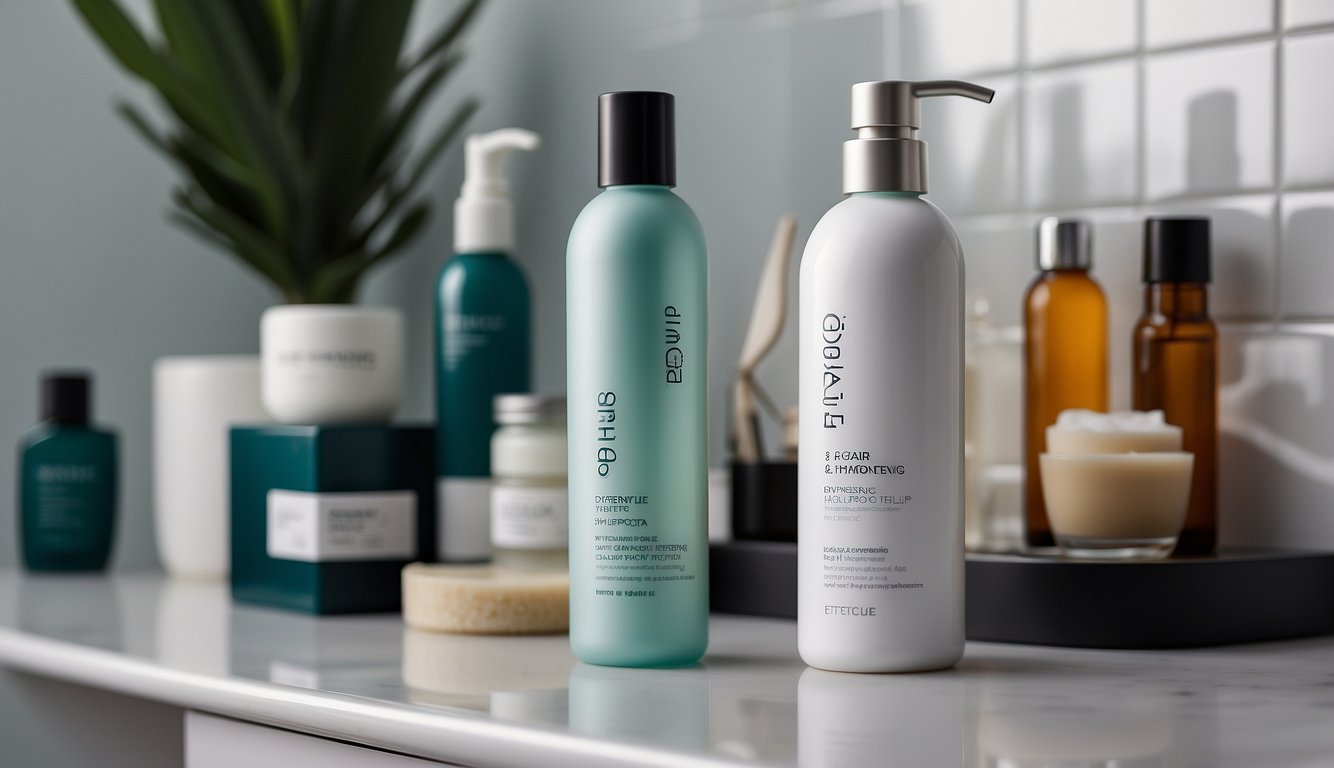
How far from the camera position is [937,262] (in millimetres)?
643

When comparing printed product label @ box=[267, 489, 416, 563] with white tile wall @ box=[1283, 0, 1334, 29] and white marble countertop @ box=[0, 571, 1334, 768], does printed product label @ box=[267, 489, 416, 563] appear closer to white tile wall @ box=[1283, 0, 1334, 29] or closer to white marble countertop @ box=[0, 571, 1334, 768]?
white marble countertop @ box=[0, 571, 1334, 768]

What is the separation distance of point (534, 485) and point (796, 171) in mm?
337

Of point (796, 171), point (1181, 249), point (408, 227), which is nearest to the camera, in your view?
point (1181, 249)

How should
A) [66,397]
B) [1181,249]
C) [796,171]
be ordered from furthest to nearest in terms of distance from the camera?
1. [66,397]
2. [796,171]
3. [1181,249]

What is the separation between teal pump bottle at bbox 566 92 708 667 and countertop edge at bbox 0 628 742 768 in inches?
4.9

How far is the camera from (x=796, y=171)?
1.10 m

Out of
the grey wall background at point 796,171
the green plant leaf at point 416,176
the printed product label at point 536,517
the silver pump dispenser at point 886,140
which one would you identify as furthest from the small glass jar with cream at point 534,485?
the green plant leaf at point 416,176

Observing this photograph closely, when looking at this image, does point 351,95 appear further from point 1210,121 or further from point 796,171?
point 1210,121

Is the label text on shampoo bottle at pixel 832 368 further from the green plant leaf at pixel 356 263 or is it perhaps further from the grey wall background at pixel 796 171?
the green plant leaf at pixel 356 263

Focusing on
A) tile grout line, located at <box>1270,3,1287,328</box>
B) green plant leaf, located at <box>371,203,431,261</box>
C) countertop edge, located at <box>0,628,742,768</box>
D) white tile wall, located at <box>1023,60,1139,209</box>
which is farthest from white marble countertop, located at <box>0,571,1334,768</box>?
green plant leaf, located at <box>371,203,431,261</box>

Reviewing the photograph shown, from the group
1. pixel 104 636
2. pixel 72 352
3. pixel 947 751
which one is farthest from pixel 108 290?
pixel 947 751

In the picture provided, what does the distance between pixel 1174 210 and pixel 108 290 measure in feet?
3.24

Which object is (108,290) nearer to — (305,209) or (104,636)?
(305,209)

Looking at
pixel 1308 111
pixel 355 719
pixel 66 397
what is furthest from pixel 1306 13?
pixel 66 397
